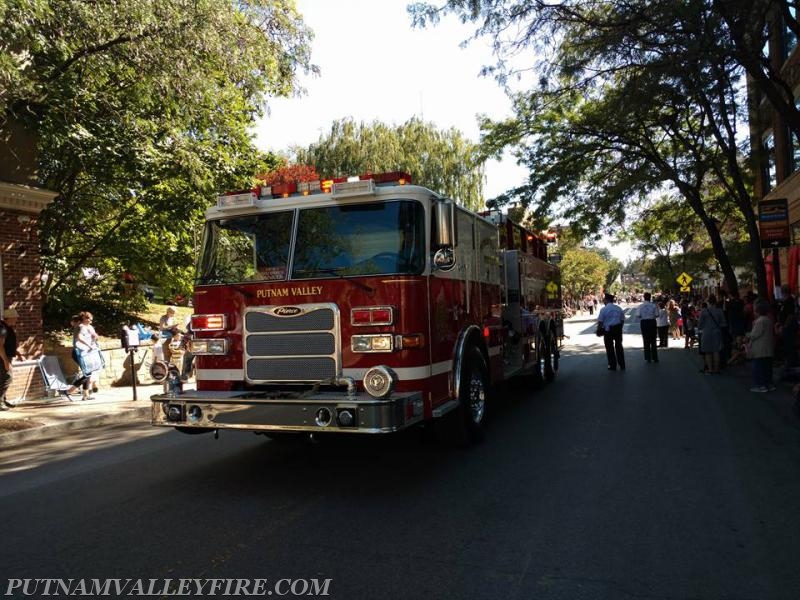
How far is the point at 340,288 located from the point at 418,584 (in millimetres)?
2746

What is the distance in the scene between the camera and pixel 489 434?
781 cm

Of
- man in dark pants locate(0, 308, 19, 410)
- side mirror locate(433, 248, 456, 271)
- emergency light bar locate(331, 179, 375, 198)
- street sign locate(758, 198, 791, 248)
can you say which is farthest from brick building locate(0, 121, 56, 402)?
street sign locate(758, 198, 791, 248)

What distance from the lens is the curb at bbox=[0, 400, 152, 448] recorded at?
8.80 metres

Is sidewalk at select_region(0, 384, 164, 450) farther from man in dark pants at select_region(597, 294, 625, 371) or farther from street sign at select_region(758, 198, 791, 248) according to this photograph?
street sign at select_region(758, 198, 791, 248)

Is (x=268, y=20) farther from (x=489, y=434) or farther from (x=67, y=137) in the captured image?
(x=489, y=434)

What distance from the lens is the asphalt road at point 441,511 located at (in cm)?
383

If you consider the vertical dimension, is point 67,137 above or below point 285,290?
above

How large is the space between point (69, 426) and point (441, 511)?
723 cm

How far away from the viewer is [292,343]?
585 cm

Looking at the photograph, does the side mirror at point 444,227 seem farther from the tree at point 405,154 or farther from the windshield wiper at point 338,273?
the tree at point 405,154

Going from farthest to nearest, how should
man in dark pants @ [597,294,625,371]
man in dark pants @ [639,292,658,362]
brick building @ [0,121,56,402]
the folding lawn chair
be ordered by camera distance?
man in dark pants @ [639,292,658,362] < man in dark pants @ [597,294,625,371] < brick building @ [0,121,56,402] < the folding lawn chair

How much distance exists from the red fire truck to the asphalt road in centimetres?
65

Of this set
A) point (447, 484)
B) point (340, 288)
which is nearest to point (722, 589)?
point (447, 484)

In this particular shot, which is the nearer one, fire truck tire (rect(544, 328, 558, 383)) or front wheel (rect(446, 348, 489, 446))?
front wheel (rect(446, 348, 489, 446))
